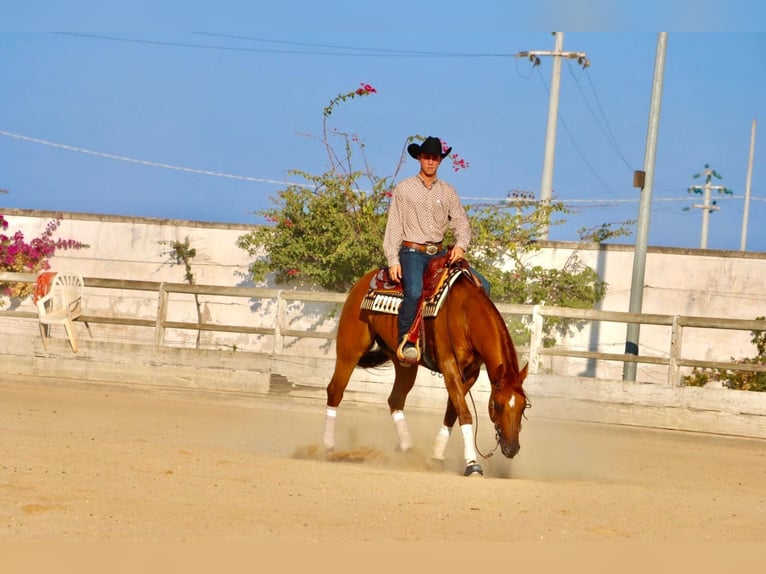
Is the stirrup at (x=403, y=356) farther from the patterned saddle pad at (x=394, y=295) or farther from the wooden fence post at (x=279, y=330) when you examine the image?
the wooden fence post at (x=279, y=330)

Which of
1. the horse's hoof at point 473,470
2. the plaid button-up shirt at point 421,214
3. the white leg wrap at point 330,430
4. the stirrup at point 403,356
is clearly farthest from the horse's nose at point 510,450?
the white leg wrap at point 330,430

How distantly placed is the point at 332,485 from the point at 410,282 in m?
2.15

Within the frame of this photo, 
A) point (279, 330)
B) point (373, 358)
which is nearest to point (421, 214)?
point (373, 358)

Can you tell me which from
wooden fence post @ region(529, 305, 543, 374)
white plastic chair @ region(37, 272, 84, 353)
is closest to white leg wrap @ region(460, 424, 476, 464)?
wooden fence post @ region(529, 305, 543, 374)

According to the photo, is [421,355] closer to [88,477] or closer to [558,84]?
[88,477]

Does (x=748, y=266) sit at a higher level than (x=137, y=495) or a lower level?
higher

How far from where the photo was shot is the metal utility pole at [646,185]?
49.2 feet

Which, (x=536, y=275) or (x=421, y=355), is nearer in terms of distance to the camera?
(x=421, y=355)

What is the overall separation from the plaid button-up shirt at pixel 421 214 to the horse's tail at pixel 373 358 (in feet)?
3.29

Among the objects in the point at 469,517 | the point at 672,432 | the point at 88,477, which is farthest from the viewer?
the point at 672,432

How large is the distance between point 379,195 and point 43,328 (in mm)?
5723

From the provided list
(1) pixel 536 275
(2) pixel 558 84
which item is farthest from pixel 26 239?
(2) pixel 558 84

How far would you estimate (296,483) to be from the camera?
6875 mm

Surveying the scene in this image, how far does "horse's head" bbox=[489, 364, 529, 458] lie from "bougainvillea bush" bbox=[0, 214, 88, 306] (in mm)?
13958
